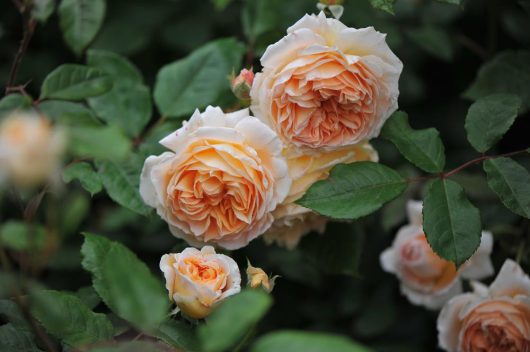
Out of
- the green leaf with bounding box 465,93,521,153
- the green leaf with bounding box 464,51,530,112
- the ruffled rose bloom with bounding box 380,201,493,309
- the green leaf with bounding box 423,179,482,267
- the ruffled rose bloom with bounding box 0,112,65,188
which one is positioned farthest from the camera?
the green leaf with bounding box 464,51,530,112

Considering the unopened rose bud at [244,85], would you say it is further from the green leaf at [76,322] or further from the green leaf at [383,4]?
the green leaf at [76,322]

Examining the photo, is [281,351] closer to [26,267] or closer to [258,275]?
[26,267]

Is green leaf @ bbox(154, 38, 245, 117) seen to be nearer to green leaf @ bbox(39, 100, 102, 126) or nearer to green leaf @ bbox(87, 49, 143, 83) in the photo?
green leaf @ bbox(87, 49, 143, 83)

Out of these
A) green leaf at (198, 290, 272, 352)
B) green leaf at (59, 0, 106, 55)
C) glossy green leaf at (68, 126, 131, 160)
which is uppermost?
glossy green leaf at (68, 126, 131, 160)

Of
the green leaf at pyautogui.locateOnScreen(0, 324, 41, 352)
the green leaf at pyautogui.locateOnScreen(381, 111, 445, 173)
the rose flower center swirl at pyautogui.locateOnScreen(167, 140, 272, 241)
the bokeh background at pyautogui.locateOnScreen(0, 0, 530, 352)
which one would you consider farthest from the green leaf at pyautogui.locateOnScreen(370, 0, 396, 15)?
the green leaf at pyautogui.locateOnScreen(0, 324, 41, 352)

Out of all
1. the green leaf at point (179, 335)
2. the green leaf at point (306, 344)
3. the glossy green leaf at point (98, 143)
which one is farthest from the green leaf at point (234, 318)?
the green leaf at point (179, 335)

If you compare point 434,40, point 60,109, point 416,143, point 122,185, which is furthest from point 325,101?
point 434,40

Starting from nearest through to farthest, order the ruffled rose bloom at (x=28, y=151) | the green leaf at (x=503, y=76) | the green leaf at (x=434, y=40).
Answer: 1. the ruffled rose bloom at (x=28, y=151)
2. the green leaf at (x=503, y=76)
3. the green leaf at (x=434, y=40)
